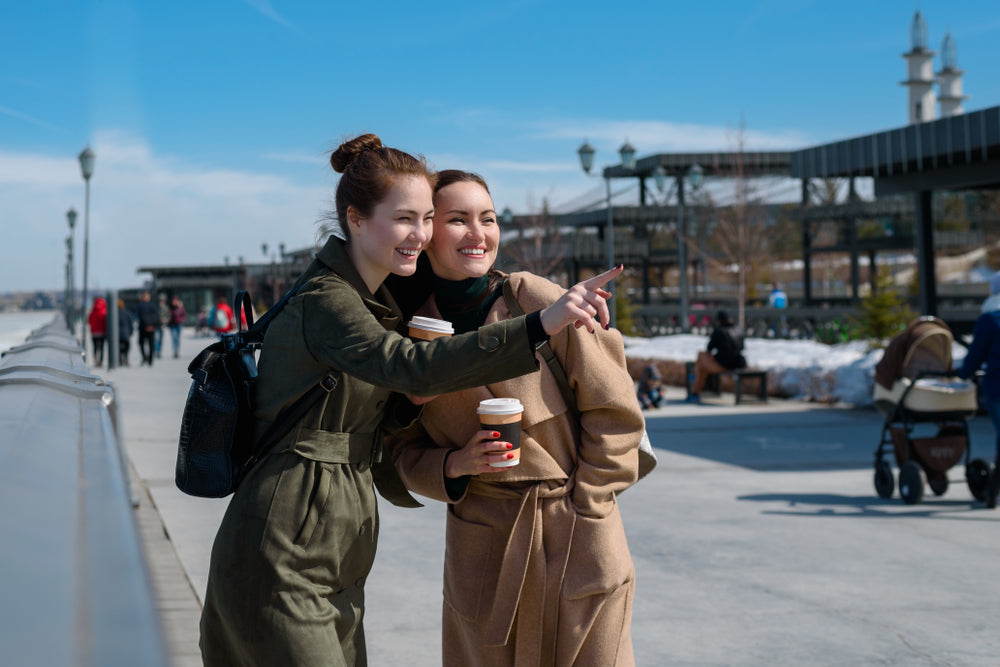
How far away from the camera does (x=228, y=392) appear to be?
2.27 metres

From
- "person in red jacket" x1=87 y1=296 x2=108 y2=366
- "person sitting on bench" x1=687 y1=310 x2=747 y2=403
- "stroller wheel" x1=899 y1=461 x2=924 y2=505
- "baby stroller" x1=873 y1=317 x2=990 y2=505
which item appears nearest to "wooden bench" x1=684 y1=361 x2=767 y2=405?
"person sitting on bench" x1=687 y1=310 x2=747 y2=403

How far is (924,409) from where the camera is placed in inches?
303

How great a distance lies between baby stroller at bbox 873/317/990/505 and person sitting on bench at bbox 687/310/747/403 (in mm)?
7599

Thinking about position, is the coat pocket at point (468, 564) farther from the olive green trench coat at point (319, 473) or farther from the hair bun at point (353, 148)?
the hair bun at point (353, 148)

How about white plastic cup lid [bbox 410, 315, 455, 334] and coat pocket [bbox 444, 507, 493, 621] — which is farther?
coat pocket [bbox 444, 507, 493, 621]

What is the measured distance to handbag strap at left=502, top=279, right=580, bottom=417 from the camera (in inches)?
95.1

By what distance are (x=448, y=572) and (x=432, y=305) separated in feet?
2.17

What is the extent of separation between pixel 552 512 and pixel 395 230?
2.44 ft

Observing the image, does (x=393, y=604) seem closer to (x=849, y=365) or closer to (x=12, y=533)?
(x=12, y=533)

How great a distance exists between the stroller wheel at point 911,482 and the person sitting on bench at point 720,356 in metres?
7.95

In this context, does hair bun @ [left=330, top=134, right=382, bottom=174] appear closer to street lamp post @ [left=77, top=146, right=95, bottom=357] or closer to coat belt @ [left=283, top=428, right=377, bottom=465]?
coat belt @ [left=283, top=428, right=377, bottom=465]

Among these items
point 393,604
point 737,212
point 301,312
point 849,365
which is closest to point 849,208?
point 737,212

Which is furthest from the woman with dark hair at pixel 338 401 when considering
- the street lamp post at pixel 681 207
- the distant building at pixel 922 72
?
the distant building at pixel 922 72

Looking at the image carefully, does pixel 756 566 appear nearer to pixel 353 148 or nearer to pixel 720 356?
pixel 353 148
